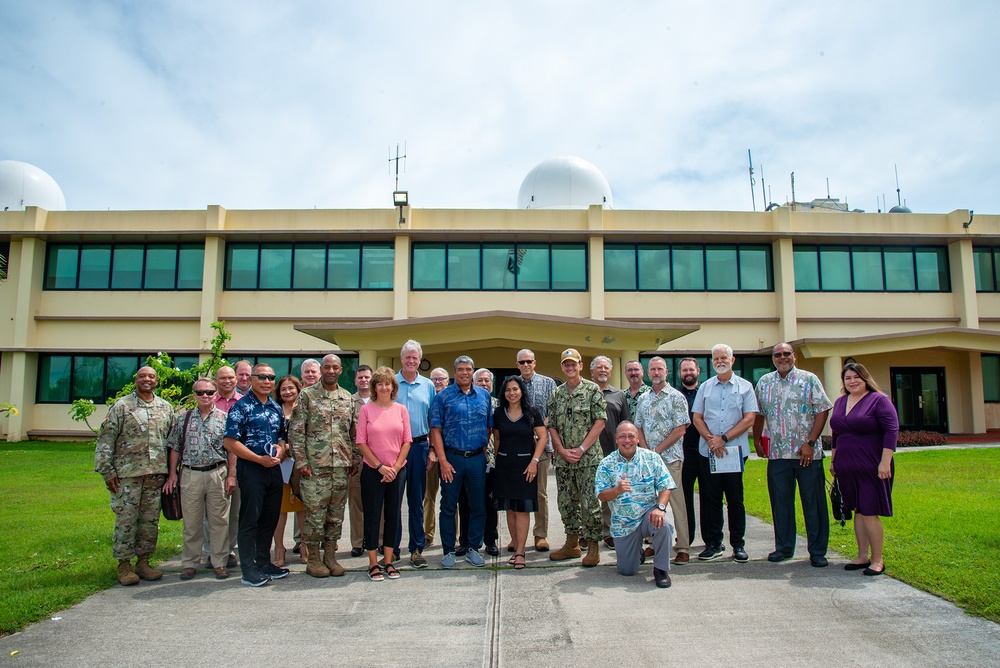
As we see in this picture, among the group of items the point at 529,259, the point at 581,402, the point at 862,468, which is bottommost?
the point at 862,468

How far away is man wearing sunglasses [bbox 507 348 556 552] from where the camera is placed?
641 centimetres

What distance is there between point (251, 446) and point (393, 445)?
3.74ft

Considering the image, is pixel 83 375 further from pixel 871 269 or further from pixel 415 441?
pixel 871 269

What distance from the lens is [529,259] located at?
2022 centimetres

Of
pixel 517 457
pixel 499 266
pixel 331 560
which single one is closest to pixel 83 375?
pixel 499 266

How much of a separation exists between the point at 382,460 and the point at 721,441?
9.88ft

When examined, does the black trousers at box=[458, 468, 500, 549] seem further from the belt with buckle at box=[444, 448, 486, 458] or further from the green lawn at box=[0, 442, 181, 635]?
the green lawn at box=[0, 442, 181, 635]

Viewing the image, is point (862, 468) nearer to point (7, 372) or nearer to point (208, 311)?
point (208, 311)

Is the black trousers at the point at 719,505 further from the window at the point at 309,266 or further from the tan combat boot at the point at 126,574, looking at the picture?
the window at the point at 309,266

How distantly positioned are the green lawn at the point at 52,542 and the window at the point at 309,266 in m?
8.28

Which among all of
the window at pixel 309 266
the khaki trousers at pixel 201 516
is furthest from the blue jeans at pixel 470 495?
the window at pixel 309 266

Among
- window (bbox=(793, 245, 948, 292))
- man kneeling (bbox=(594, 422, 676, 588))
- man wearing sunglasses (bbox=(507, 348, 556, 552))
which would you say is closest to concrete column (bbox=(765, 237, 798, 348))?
window (bbox=(793, 245, 948, 292))

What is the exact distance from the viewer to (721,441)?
625cm

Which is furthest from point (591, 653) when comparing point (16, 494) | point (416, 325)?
point (416, 325)
